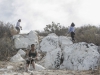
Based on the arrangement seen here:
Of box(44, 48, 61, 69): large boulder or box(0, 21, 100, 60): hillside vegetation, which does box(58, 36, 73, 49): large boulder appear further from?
box(44, 48, 61, 69): large boulder

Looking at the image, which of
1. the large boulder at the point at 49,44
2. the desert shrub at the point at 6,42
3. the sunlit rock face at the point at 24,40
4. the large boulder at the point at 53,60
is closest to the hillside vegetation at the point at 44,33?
the desert shrub at the point at 6,42

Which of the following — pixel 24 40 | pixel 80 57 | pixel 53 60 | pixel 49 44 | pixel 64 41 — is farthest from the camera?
pixel 24 40

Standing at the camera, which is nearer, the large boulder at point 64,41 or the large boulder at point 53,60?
the large boulder at point 53,60

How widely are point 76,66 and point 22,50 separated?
15.7ft

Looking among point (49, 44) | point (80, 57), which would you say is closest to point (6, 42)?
point (49, 44)

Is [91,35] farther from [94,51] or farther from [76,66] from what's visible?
[76,66]

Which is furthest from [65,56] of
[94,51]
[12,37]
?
[12,37]

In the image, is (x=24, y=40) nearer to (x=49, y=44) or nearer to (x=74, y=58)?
(x=49, y=44)

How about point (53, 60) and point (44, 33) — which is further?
point (44, 33)

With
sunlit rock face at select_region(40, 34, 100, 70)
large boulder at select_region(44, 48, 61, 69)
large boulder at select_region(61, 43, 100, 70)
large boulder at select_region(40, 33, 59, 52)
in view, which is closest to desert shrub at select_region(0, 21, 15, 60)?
large boulder at select_region(40, 33, 59, 52)

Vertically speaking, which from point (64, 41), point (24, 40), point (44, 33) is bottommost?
point (64, 41)

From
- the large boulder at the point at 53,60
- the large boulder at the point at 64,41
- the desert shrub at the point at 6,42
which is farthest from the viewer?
the large boulder at the point at 64,41

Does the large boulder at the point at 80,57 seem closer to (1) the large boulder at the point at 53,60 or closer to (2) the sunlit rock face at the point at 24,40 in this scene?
(1) the large boulder at the point at 53,60

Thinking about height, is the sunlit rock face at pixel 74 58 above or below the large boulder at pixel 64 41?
below
